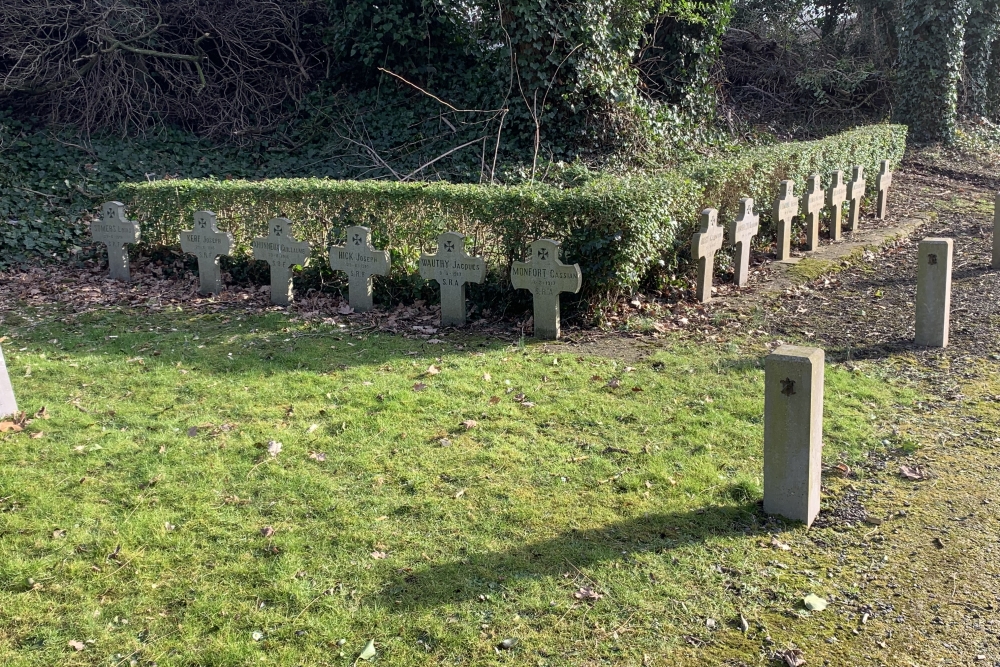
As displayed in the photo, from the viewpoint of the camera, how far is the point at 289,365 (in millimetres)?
7305

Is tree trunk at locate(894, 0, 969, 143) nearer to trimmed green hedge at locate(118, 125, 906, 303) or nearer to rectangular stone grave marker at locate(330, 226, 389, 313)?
trimmed green hedge at locate(118, 125, 906, 303)

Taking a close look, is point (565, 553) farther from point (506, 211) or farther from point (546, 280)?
point (506, 211)

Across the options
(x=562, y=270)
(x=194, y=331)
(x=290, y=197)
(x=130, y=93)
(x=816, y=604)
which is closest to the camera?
(x=816, y=604)

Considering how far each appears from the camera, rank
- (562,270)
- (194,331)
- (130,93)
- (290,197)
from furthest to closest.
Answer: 1. (130,93)
2. (290,197)
3. (194,331)
4. (562,270)

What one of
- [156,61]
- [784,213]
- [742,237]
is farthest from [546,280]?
[156,61]

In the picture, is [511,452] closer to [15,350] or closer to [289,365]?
[289,365]

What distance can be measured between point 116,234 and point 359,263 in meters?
3.98

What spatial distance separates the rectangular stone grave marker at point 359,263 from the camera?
8.93 metres

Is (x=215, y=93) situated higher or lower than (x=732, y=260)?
higher

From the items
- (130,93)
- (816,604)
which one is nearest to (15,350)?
(816,604)

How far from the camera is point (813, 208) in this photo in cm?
1177

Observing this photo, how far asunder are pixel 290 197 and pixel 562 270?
151 inches

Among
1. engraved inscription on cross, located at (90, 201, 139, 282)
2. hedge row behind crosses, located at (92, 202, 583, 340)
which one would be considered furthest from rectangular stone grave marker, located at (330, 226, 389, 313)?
engraved inscription on cross, located at (90, 201, 139, 282)

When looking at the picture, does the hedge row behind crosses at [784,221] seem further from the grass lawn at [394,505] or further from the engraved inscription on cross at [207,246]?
the engraved inscription on cross at [207,246]
